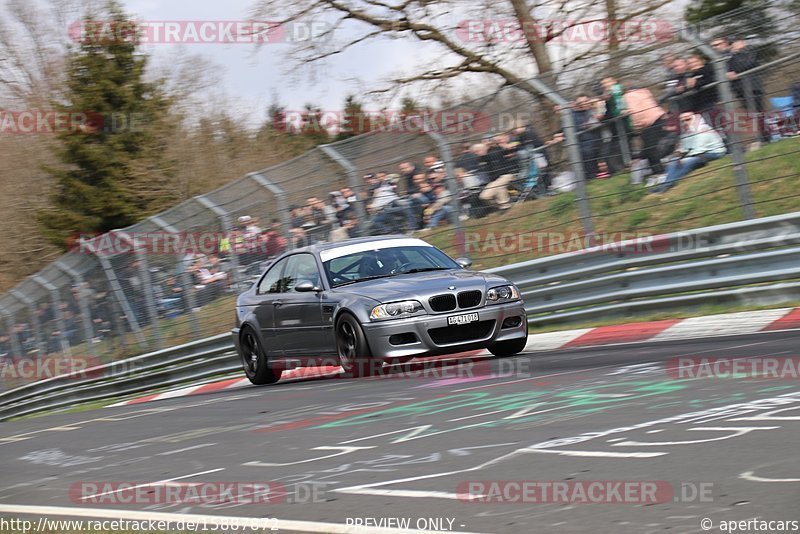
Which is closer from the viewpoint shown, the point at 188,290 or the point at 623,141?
the point at 623,141

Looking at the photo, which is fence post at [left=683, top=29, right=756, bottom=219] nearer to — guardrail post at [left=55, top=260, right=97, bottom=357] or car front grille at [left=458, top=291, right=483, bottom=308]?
car front grille at [left=458, top=291, right=483, bottom=308]

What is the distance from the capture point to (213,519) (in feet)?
16.9

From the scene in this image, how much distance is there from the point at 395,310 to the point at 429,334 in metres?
0.38

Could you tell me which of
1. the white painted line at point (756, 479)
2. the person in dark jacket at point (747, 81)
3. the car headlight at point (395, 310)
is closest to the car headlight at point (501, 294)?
the car headlight at point (395, 310)

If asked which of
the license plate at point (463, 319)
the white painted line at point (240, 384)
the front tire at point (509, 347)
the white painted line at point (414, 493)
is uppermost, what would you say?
the license plate at point (463, 319)

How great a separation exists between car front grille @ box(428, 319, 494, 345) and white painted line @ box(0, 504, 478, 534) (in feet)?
16.5

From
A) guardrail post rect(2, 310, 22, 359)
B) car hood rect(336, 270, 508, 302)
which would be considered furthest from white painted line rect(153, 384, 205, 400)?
guardrail post rect(2, 310, 22, 359)

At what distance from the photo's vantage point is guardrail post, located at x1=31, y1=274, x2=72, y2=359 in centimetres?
2156

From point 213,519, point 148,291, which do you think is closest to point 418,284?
point 213,519

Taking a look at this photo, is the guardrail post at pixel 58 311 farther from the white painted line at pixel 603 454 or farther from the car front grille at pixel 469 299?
the white painted line at pixel 603 454

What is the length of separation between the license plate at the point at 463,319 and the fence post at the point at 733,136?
10.4 feet

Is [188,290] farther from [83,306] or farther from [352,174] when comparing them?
[352,174]

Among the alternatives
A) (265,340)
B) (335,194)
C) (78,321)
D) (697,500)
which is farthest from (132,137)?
(697,500)

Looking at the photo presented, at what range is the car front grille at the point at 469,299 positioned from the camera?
35.8 ft
